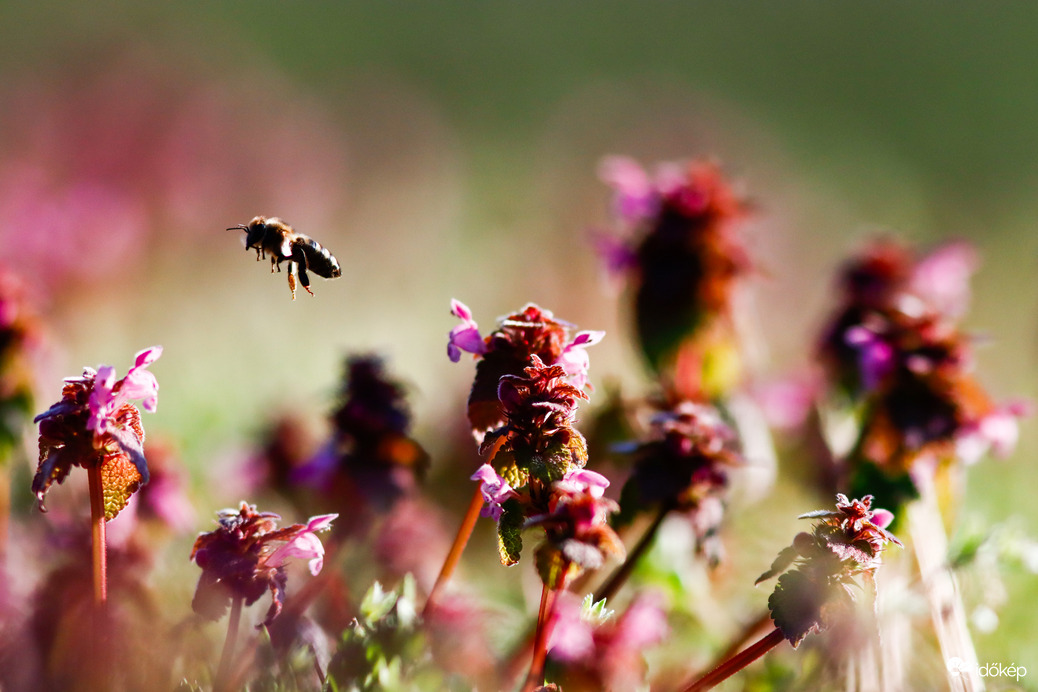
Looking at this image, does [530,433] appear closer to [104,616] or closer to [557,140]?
[104,616]

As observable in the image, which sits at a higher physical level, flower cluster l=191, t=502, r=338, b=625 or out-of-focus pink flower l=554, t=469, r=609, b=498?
out-of-focus pink flower l=554, t=469, r=609, b=498

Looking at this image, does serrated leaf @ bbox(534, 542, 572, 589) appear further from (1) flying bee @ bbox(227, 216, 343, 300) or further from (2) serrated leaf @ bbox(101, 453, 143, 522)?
(1) flying bee @ bbox(227, 216, 343, 300)

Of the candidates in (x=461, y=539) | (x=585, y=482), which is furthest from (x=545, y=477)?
(x=461, y=539)

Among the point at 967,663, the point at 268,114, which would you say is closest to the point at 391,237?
the point at 268,114

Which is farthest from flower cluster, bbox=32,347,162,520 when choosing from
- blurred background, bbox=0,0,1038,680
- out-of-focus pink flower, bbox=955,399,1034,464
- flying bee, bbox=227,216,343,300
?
out-of-focus pink flower, bbox=955,399,1034,464

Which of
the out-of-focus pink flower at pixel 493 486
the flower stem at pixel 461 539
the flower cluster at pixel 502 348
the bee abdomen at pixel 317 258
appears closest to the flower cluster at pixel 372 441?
the bee abdomen at pixel 317 258

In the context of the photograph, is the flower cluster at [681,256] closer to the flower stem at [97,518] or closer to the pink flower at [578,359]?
the pink flower at [578,359]
